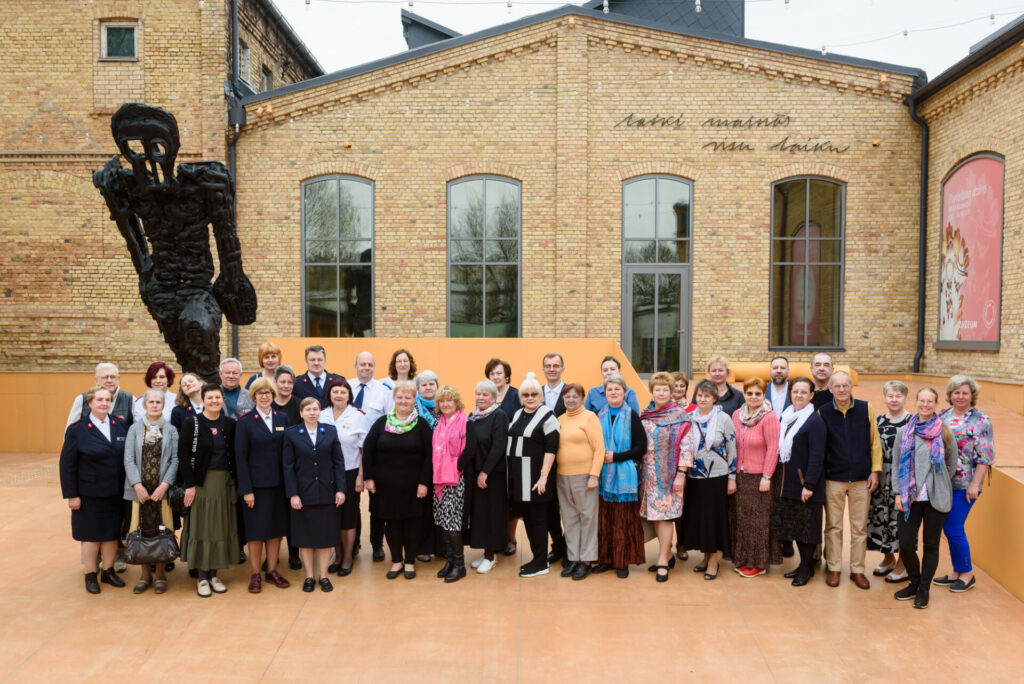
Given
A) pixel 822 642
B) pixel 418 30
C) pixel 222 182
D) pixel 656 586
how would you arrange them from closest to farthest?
pixel 822 642 → pixel 656 586 → pixel 222 182 → pixel 418 30

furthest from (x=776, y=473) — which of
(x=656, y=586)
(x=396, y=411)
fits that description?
(x=396, y=411)

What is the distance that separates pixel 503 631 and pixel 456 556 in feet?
3.69

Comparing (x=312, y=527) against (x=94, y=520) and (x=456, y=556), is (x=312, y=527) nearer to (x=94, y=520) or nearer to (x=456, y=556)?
(x=456, y=556)

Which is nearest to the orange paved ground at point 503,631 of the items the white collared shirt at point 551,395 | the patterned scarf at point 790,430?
the patterned scarf at point 790,430

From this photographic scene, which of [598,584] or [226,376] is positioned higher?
[226,376]

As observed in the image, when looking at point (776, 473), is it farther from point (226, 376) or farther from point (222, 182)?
point (222, 182)

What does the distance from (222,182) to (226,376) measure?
2361 mm

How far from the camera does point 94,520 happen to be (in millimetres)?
5574

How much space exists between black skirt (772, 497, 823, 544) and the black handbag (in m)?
4.65

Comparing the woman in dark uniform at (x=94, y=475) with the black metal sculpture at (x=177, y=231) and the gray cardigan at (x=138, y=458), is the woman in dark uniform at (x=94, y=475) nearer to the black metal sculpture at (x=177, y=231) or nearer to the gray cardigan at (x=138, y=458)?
the gray cardigan at (x=138, y=458)

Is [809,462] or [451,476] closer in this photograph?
[809,462]

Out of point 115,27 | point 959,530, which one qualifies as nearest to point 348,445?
point 959,530

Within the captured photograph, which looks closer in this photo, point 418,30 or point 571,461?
point 571,461

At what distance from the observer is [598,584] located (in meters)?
5.80
